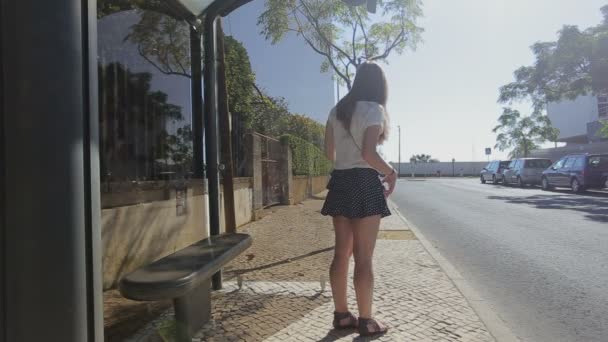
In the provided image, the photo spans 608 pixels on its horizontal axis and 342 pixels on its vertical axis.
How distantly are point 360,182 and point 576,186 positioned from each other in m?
19.2

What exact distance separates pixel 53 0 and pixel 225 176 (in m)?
3.47

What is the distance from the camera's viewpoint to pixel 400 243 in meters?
7.45

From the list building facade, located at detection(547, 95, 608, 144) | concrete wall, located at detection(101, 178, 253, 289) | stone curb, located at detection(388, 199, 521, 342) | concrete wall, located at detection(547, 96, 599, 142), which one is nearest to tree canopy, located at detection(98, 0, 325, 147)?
concrete wall, located at detection(101, 178, 253, 289)

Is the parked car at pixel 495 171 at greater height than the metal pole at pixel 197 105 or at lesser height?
lesser

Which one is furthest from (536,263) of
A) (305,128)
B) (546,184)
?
(546,184)

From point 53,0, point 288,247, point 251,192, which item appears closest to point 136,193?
point 288,247

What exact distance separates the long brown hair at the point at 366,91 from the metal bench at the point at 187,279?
123 cm

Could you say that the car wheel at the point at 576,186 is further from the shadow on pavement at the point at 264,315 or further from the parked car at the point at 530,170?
the shadow on pavement at the point at 264,315

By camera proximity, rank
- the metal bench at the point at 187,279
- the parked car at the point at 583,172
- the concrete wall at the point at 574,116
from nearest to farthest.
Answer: the metal bench at the point at 187,279
the parked car at the point at 583,172
the concrete wall at the point at 574,116

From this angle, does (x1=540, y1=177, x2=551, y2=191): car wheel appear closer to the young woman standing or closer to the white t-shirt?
the young woman standing

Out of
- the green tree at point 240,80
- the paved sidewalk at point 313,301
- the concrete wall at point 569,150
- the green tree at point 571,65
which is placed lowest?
the paved sidewalk at point 313,301

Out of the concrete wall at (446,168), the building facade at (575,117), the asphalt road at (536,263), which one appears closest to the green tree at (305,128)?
the asphalt road at (536,263)

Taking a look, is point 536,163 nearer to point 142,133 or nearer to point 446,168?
point 142,133

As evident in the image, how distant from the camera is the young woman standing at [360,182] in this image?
313 cm
